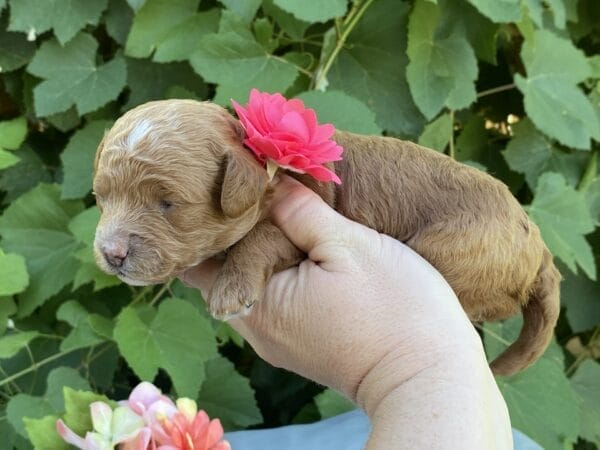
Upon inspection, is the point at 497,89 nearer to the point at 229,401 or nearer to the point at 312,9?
the point at 312,9

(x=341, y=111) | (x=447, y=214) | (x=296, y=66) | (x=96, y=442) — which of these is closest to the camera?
(x=447, y=214)

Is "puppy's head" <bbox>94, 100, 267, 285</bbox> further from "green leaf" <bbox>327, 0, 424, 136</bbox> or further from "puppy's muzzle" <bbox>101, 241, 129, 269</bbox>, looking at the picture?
"green leaf" <bbox>327, 0, 424, 136</bbox>

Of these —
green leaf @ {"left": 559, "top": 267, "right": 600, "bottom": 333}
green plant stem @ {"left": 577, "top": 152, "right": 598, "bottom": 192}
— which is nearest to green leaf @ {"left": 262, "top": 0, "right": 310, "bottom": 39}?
green plant stem @ {"left": 577, "top": 152, "right": 598, "bottom": 192}

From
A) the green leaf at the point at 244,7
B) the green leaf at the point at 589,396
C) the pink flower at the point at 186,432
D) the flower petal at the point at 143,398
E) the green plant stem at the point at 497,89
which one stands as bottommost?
the green leaf at the point at 589,396

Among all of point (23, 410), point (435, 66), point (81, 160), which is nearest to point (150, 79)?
point (81, 160)

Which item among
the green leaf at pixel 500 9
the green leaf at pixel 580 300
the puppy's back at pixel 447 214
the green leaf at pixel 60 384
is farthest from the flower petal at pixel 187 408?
the green leaf at pixel 580 300

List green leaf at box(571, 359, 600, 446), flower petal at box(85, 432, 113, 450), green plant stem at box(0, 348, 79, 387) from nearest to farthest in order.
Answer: flower petal at box(85, 432, 113, 450)
green plant stem at box(0, 348, 79, 387)
green leaf at box(571, 359, 600, 446)

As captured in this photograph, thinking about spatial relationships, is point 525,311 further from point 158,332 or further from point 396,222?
point 158,332

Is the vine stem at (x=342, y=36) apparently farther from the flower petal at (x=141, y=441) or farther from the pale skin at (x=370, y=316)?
the flower petal at (x=141, y=441)
